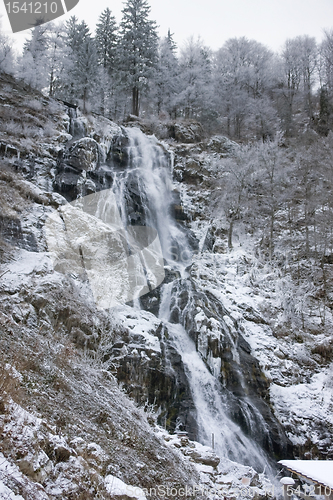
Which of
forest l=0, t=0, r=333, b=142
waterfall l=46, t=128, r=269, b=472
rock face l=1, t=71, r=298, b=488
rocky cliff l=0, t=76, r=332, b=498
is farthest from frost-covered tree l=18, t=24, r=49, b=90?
rock face l=1, t=71, r=298, b=488

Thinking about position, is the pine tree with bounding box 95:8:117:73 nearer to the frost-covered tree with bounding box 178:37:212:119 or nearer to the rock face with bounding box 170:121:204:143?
the frost-covered tree with bounding box 178:37:212:119

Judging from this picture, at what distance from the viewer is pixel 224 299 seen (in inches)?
564

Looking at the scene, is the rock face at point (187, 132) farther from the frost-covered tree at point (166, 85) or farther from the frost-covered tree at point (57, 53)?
the frost-covered tree at point (57, 53)

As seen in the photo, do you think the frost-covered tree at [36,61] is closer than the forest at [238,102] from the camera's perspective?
No

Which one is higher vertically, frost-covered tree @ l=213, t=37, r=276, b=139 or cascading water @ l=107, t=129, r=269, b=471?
frost-covered tree @ l=213, t=37, r=276, b=139

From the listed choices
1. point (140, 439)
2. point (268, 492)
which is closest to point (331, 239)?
point (268, 492)

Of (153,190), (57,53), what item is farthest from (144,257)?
(57,53)

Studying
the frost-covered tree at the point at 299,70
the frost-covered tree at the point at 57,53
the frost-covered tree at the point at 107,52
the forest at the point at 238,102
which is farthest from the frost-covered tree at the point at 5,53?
the frost-covered tree at the point at 299,70

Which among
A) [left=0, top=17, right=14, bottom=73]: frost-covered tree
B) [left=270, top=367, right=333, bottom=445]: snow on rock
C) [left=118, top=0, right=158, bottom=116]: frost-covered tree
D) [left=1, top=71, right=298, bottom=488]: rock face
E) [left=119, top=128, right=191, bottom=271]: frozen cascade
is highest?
[left=118, top=0, right=158, bottom=116]: frost-covered tree

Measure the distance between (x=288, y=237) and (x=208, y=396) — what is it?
12761 mm

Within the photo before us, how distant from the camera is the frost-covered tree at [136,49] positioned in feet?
102

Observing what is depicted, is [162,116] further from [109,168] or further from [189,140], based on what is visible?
[109,168]

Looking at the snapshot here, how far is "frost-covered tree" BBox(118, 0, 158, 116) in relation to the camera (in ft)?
102

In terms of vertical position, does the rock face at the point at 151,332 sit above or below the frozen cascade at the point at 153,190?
below
